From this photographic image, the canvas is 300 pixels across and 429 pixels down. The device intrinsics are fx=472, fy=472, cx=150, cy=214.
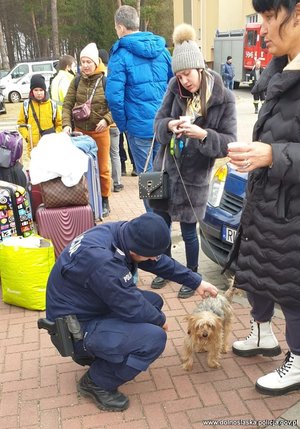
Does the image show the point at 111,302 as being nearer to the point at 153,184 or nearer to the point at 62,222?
the point at 153,184

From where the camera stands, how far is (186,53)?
3367mm

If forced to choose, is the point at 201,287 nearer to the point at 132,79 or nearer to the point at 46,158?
the point at 46,158

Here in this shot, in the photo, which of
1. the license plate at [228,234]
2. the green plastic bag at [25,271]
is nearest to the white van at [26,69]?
the green plastic bag at [25,271]

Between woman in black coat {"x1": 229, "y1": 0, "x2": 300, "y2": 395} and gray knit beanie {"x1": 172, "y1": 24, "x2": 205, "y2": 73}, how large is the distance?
3.48 feet

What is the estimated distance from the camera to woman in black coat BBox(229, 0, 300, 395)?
2.04 meters

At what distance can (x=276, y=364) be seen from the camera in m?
2.98

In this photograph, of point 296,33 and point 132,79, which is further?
point 132,79

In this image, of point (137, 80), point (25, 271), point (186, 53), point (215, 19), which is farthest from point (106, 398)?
point (215, 19)

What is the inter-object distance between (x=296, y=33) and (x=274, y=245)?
3.17 feet

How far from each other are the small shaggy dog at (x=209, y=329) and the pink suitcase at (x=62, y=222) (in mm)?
1782

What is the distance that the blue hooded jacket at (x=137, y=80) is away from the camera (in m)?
4.70

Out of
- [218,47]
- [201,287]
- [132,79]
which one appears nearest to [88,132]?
[132,79]

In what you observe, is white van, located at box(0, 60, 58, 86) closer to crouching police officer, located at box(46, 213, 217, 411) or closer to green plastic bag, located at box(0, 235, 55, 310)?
green plastic bag, located at box(0, 235, 55, 310)

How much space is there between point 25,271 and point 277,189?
2.20m
